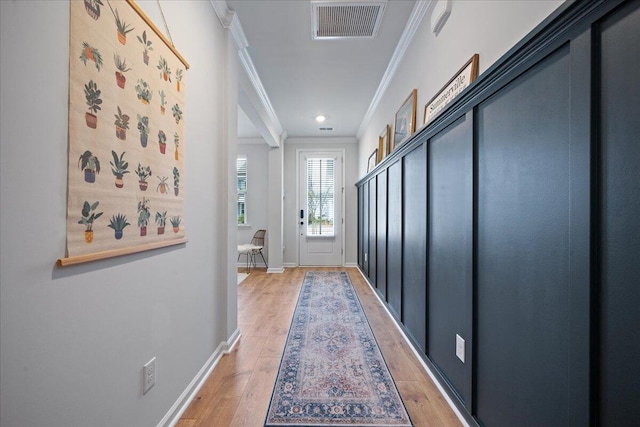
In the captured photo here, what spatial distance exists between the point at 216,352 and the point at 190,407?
510 mm

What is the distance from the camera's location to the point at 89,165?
3.12 ft

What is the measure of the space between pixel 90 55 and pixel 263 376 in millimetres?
1844

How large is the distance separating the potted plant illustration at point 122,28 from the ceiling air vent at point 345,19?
4.72ft

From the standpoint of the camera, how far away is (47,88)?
0.81 meters

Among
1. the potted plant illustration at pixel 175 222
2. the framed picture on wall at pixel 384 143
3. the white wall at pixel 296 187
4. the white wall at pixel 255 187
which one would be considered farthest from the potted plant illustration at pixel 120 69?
the white wall at pixel 255 187

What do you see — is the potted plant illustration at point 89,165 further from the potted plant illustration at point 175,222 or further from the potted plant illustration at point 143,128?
the potted plant illustration at point 175,222

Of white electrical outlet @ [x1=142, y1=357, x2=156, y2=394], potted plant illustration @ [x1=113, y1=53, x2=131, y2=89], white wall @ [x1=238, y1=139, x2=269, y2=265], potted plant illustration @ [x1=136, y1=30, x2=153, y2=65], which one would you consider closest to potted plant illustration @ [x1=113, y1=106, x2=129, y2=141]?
potted plant illustration @ [x1=113, y1=53, x2=131, y2=89]

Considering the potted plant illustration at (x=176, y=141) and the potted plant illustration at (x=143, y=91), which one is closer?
the potted plant illustration at (x=143, y=91)

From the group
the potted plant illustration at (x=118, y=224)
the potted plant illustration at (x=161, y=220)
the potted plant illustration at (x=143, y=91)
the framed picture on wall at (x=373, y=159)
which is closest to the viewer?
the potted plant illustration at (x=118, y=224)

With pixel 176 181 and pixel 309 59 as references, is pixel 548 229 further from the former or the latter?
pixel 309 59

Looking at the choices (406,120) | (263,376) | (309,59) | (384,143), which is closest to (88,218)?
(263,376)

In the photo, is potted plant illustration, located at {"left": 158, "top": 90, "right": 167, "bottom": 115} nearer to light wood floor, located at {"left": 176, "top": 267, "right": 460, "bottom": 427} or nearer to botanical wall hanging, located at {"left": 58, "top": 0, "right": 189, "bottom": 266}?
botanical wall hanging, located at {"left": 58, "top": 0, "right": 189, "bottom": 266}

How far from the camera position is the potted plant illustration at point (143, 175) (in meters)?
1.21

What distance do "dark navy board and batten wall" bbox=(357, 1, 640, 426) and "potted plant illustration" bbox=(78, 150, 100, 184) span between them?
1425mm
